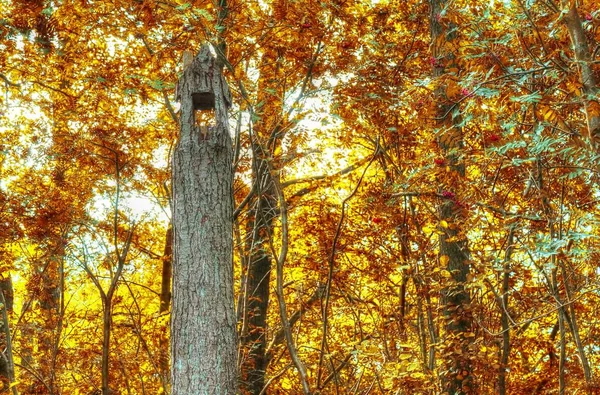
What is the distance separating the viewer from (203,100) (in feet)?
15.3

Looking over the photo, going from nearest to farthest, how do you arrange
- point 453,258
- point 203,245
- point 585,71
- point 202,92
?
point 585,71 < point 203,245 < point 202,92 < point 453,258

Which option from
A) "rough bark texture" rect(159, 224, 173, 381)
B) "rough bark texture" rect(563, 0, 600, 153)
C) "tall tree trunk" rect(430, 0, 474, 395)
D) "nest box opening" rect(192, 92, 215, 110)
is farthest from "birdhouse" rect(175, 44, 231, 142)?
"rough bark texture" rect(159, 224, 173, 381)

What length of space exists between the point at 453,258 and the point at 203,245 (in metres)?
2.85

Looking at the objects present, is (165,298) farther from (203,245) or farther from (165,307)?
(203,245)

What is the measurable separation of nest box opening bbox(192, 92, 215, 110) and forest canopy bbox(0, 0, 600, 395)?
0.38 ft

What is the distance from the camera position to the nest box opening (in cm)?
462

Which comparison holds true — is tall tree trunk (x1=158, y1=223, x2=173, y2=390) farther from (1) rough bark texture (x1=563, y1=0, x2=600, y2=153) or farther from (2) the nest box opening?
(1) rough bark texture (x1=563, y1=0, x2=600, y2=153)

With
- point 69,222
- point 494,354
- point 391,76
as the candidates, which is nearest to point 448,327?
point 494,354

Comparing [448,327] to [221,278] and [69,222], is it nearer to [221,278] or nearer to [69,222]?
[221,278]

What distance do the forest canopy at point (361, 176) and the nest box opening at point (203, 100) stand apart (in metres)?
0.12

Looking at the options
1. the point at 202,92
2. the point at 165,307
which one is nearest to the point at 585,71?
the point at 202,92

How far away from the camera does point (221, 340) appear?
4230 mm

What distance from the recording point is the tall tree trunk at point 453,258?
191 inches

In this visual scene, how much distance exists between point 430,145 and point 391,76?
34.5 inches
